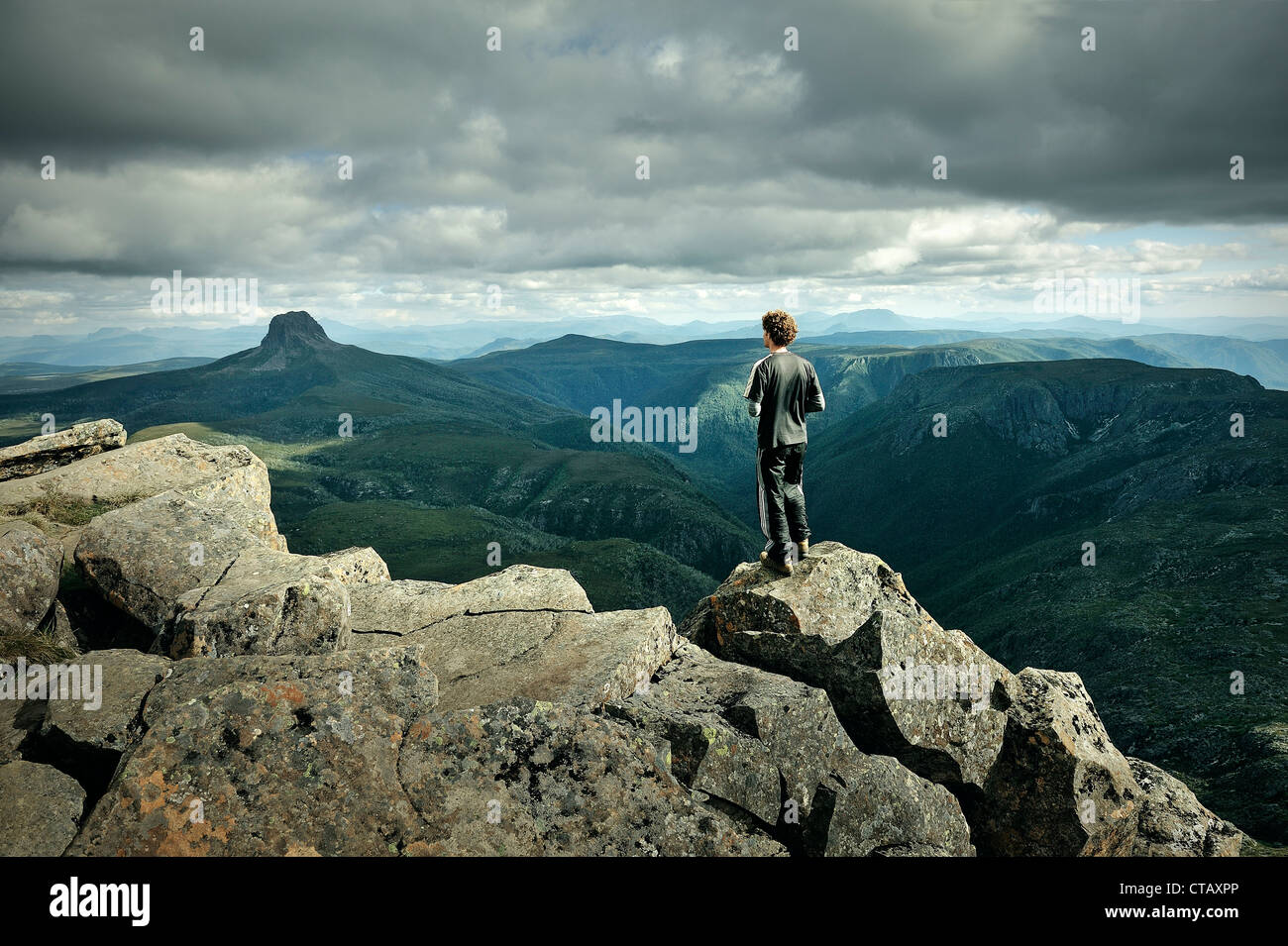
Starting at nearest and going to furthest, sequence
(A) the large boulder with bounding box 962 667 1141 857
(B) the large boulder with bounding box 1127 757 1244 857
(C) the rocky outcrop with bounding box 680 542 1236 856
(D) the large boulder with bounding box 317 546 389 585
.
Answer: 1. (A) the large boulder with bounding box 962 667 1141 857
2. (C) the rocky outcrop with bounding box 680 542 1236 856
3. (B) the large boulder with bounding box 1127 757 1244 857
4. (D) the large boulder with bounding box 317 546 389 585

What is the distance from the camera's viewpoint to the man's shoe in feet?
67.4

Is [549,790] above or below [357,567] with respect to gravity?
below

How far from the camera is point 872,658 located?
59.3 feet

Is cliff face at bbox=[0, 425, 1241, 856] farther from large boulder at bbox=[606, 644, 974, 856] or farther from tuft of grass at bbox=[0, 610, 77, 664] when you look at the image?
tuft of grass at bbox=[0, 610, 77, 664]

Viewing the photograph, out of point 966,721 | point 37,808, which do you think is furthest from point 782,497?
point 37,808

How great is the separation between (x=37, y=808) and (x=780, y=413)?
17.3 meters

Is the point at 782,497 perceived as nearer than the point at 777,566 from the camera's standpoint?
Yes

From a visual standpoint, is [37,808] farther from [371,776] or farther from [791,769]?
[791,769]

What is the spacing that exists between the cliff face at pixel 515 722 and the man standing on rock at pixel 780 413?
7.14ft

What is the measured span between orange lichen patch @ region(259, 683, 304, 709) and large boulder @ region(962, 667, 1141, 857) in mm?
16234
